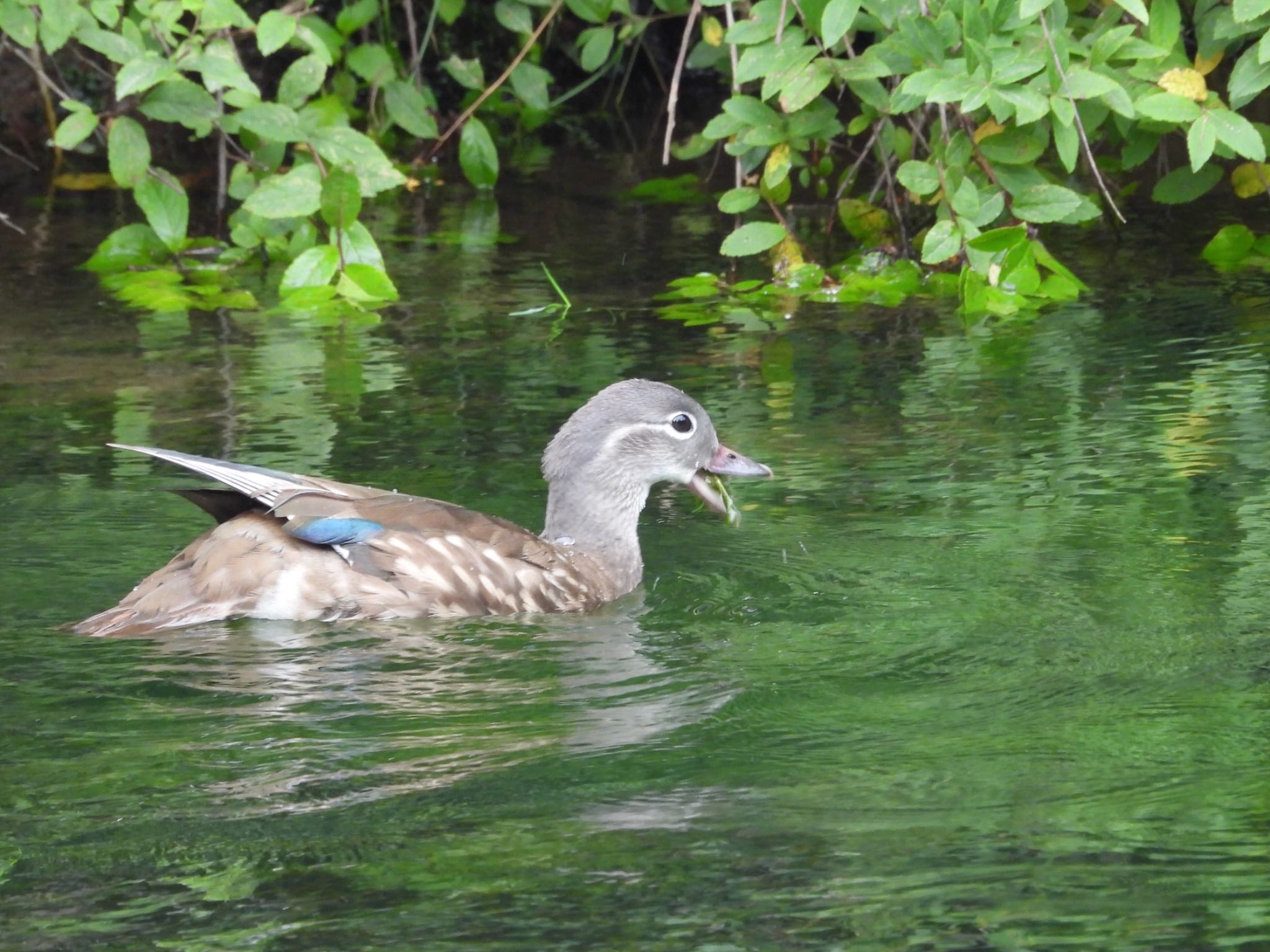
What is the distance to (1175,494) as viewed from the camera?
745 cm

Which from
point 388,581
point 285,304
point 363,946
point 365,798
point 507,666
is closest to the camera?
point 363,946

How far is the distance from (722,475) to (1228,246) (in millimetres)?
5081

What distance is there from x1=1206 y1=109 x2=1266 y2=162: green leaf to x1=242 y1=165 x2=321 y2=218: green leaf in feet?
13.5

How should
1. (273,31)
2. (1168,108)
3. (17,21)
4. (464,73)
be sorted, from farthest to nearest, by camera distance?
(464,73) < (17,21) < (273,31) < (1168,108)

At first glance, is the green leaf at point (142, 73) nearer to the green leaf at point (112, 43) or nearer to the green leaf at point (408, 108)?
the green leaf at point (112, 43)

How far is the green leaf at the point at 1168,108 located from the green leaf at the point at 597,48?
3.73 metres

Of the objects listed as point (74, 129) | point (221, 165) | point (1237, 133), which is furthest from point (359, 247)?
point (1237, 133)

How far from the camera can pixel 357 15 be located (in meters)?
12.7

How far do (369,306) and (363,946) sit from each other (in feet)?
23.1

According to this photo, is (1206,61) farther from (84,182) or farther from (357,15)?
(84,182)

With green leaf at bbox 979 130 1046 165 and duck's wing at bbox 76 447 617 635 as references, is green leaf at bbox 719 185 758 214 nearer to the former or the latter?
green leaf at bbox 979 130 1046 165

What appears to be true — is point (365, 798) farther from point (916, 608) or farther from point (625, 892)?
point (916, 608)

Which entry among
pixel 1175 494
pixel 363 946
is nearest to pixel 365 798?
pixel 363 946

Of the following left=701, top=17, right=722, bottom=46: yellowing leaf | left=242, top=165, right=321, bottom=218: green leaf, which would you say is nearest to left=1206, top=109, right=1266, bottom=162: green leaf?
left=701, top=17, right=722, bottom=46: yellowing leaf
